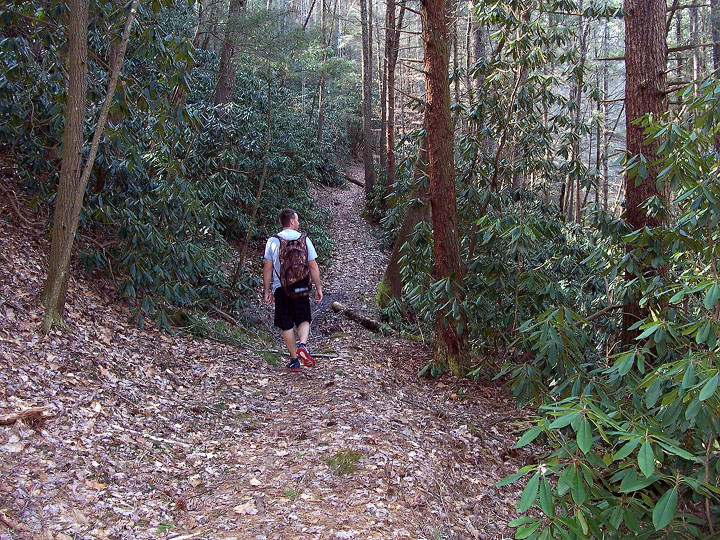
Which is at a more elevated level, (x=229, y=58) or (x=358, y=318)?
(x=229, y=58)

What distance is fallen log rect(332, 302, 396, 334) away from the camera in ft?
34.0

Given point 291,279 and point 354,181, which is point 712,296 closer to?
point 291,279

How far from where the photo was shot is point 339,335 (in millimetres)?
9062

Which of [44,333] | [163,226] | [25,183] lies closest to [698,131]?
[44,333]

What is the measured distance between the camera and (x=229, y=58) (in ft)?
38.0

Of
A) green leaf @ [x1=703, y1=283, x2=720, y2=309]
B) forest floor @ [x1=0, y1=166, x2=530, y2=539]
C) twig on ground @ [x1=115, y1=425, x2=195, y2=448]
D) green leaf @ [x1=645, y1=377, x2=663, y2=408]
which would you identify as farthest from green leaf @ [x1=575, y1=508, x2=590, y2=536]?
twig on ground @ [x1=115, y1=425, x2=195, y2=448]

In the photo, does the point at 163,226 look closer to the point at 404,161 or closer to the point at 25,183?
the point at 25,183

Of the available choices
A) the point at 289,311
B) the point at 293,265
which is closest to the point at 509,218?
the point at 293,265

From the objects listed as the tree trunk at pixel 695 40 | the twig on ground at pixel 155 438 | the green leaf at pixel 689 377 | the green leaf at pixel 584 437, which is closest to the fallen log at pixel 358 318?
the twig on ground at pixel 155 438

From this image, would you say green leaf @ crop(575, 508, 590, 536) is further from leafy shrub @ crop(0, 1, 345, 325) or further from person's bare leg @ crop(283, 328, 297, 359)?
leafy shrub @ crop(0, 1, 345, 325)

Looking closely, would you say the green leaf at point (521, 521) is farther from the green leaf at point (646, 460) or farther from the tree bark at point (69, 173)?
the tree bark at point (69, 173)

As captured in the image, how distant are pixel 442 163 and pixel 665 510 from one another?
15.2 feet

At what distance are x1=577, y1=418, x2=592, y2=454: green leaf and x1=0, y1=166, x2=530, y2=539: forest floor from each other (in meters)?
1.63

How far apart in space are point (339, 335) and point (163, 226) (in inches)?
128
